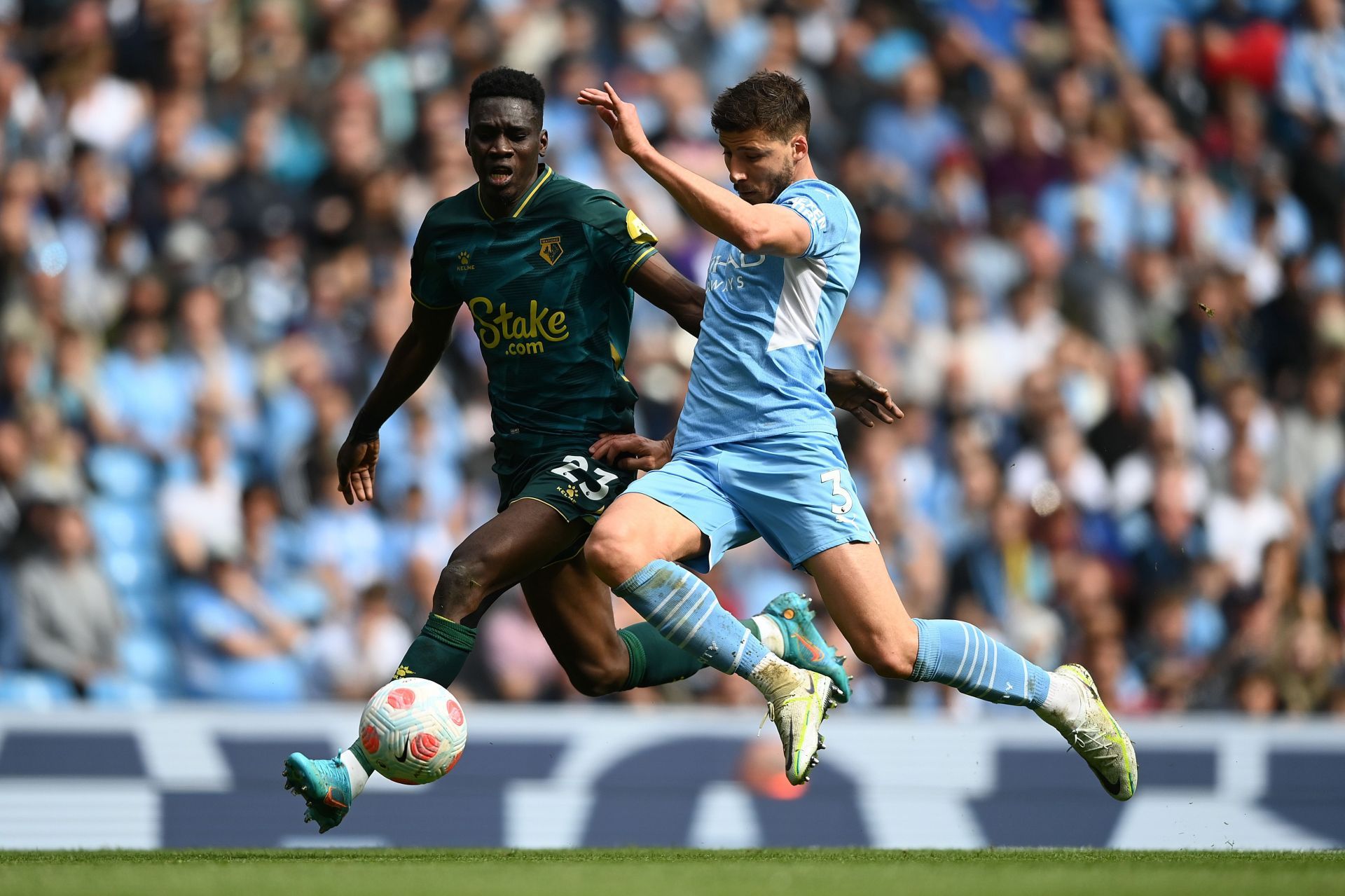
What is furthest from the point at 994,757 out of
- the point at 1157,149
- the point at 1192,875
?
the point at 1157,149

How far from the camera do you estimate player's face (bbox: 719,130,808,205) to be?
19.0 feet

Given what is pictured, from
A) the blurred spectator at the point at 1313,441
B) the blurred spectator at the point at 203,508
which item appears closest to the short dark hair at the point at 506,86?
the blurred spectator at the point at 203,508

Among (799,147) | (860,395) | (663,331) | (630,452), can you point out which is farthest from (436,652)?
(663,331)

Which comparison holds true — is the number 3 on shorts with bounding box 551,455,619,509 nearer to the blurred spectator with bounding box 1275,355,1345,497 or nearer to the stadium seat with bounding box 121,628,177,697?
the stadium seat with bounding box 121,628,177,697

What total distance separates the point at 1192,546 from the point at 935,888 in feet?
21.0

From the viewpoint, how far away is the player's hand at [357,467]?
22.5 ft

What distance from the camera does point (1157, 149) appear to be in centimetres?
1321

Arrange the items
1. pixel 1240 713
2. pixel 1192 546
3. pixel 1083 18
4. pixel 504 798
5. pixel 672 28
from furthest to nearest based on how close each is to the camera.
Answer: pixel 1083 18, pixel 672 28, pixel 1192 546, pixel 1240 713, pixel 504 798

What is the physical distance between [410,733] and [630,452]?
1.36 metres

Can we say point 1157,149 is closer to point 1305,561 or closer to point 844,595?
point 1305,561

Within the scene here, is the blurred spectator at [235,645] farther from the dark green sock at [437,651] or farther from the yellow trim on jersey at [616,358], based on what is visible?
the yellow trim on jersey at [616,358]

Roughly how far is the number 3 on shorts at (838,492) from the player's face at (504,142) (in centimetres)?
167

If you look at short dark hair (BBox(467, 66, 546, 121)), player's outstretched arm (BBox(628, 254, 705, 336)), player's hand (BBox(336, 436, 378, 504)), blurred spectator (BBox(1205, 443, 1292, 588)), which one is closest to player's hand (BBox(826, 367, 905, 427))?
player's outstretched arm (BBox(628, 254, 705, 336))

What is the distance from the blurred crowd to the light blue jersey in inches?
167
